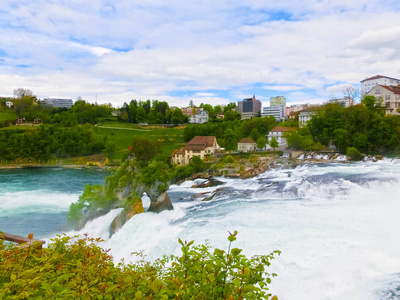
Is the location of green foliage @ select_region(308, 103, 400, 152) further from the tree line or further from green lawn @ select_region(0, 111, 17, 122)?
green lawn @ select_region(0, 111, 17, 122)

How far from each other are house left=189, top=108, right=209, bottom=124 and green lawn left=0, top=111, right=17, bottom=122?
144 feet

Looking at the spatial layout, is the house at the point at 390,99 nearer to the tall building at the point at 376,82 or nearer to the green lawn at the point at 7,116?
the tall building at the point at 376,82

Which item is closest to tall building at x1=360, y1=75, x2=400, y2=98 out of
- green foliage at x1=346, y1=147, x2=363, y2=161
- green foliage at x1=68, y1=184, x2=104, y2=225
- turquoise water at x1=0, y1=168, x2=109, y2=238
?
green foliage at x1=346, y1=147, x2=363, y2=161

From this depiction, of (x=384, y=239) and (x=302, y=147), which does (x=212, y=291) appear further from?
(x=302, y=147)

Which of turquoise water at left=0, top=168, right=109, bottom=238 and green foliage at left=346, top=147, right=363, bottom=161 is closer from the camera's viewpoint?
turquoise water at left=0, top=168, right=109, bottom=238

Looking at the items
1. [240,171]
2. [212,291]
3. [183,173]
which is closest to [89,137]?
[183,173]

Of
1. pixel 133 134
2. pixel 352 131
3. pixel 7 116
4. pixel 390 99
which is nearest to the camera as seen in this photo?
pixel 352 131

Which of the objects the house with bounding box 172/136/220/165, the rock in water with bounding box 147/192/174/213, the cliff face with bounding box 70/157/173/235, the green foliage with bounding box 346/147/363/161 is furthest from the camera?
the house with bounding box 172/136/220/165

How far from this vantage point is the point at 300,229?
10.9 m

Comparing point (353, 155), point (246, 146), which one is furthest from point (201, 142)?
point (353, 155)

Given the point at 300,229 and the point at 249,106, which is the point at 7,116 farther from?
the point at 249,106

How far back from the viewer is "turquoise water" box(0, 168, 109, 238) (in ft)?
53.6

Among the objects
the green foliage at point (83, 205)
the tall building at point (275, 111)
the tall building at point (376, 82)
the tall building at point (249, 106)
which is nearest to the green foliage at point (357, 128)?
the tall building at point (376, 82)

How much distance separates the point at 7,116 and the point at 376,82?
87767 mm
